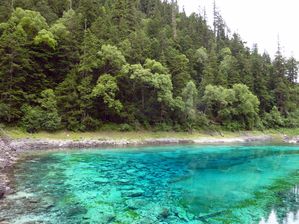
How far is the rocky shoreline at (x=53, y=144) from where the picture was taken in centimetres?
1987

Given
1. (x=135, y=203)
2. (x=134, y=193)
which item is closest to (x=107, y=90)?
(x=134, y=193)

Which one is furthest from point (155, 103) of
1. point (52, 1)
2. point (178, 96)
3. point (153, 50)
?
point (52, 1)

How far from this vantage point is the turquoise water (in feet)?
38.9

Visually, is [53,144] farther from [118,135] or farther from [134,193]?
[134,193]

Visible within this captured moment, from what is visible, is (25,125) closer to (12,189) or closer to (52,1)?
(12,189)

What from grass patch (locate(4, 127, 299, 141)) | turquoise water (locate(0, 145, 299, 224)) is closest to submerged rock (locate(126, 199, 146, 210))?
turquoise water (locate(0, 145, 299, 224))

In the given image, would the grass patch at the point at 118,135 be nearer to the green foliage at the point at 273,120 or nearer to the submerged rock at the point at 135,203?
the green foliage at the point at 273,120

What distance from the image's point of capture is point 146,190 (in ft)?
53.1

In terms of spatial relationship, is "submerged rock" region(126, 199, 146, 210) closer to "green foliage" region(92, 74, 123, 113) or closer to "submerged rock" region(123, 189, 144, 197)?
"submerged rock" region(123, 189, 144, 197)

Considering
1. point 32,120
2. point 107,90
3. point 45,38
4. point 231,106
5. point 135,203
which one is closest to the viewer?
point 135,203

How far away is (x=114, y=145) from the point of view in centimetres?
3531

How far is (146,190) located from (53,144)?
1848cm

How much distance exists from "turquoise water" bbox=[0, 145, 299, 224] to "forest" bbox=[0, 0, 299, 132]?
36.3 feet

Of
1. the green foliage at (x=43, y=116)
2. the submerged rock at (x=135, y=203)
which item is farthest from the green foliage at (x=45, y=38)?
the submerged rock at (x=135, y=203)
